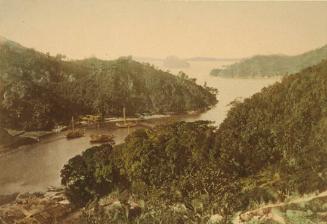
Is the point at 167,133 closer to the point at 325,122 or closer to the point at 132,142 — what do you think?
the point at 132,142

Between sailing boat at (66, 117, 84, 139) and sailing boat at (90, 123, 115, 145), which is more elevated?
sailing boat at (66, 117, 84, 139)

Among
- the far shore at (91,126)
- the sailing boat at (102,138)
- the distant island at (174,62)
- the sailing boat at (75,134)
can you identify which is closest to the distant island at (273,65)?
the distant island at (174,62)

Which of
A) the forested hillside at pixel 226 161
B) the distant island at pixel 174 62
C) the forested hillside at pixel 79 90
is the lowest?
the forested hillside at pixel 226 161

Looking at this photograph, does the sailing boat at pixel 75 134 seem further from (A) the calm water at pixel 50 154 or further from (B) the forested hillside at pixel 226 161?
(B) the forested hillside at pixel 226 161

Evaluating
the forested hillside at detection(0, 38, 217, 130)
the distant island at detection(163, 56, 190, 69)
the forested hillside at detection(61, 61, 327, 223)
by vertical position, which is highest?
the distant island at detection(163, 56, 190, 69)

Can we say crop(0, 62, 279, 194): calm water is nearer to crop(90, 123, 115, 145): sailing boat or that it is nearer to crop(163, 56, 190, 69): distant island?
crop(90, 123, 115, 145): sailing boat

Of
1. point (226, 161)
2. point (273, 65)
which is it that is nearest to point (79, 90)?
point (226, 161)

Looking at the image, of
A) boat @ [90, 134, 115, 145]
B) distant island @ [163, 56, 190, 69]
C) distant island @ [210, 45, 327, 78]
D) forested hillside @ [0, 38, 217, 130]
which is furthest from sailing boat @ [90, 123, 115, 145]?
distant island @ [210, 45, 327, 78]
